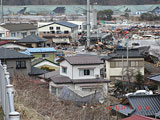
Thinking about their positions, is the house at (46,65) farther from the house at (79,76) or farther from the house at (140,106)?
the house at (140,106)

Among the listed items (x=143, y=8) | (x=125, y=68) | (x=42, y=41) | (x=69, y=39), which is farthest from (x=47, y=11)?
(x=125, y=68)

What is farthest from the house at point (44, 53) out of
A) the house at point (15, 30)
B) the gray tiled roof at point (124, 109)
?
the house at point (15, 30)

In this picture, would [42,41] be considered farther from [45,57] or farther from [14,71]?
[14,71]

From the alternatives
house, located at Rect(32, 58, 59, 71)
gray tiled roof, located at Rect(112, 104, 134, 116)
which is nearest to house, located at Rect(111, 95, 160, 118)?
gray tiled roof, located at Rect(112, 104, 134, 116)

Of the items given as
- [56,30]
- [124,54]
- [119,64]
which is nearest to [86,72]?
[119,64]

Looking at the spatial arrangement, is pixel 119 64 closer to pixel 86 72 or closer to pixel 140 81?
pixel 140 81

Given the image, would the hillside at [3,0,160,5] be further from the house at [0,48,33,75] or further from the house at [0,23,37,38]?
the house at [0,48,33,75]
